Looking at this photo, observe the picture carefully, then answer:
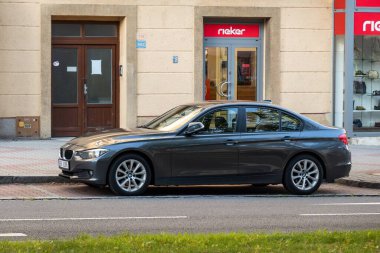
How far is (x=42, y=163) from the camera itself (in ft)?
58.3

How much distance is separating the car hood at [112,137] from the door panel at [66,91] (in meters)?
9.16

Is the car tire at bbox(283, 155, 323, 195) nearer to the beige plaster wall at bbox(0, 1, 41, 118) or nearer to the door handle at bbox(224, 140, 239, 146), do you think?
the door handle at bbox(224, 140, 239, 146)

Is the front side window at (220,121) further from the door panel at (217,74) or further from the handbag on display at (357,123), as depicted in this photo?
the handbag on display at (357,123)

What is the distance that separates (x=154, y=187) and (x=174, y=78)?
331 inches

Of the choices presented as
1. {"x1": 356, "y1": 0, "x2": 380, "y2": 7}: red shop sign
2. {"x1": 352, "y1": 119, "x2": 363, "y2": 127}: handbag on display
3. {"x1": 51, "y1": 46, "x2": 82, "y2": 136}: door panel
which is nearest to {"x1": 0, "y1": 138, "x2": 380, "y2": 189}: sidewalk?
{"x1": 51, "y1": 46, "x2": 82, "y2": 136}: door panel

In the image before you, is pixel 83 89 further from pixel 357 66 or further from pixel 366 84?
pixel 366 84

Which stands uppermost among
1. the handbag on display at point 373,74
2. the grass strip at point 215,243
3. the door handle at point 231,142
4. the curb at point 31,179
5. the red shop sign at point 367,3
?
the red shop sign at point 367,3

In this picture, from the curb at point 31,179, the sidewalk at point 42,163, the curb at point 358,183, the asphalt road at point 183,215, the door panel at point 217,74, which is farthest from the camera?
the door panel at point 217,74

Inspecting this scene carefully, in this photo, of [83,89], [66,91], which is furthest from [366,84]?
[66,91]

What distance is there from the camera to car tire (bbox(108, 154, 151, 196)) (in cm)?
1392

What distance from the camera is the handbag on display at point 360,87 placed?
81.3ft

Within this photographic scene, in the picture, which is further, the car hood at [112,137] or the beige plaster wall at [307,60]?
the beige plaster wall at [307,60]

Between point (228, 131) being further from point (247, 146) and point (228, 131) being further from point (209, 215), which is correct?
point (209, 215)

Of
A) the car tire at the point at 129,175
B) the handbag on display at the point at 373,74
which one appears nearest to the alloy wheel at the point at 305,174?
the car tire at the point at 129,175
